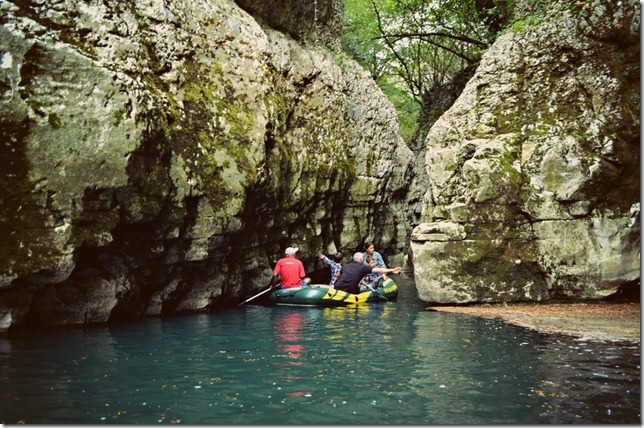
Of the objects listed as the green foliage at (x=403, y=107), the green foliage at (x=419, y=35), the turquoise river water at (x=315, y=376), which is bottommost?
the turquoise river water at (x=315, y=376)

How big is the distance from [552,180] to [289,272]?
7.01 metres

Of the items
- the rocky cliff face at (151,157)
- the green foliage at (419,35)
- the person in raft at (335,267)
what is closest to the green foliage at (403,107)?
the green foliage at (419,35)

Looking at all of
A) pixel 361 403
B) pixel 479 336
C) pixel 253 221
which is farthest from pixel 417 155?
pixel 361 403

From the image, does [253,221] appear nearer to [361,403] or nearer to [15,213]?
[15,213]

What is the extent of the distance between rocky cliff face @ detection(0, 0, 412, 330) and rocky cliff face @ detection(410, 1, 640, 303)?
4.36 m

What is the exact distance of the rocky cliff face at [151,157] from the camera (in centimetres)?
929

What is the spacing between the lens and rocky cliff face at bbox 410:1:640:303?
505 inches

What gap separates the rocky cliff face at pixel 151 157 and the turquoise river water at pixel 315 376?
1.40 m

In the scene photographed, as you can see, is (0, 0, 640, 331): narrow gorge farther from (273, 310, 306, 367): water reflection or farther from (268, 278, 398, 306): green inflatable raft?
(273, 310, 306, 367): water reflection

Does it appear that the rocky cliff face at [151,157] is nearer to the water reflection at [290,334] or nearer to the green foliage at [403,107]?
the water reflection at [290,334]

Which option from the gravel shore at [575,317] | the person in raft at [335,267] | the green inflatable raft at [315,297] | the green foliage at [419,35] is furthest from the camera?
the green foliage at [419,35]

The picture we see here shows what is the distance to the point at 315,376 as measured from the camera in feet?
21.7

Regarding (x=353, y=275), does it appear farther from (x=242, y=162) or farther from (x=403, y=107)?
(x=403, y=107)

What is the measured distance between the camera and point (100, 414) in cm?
512
